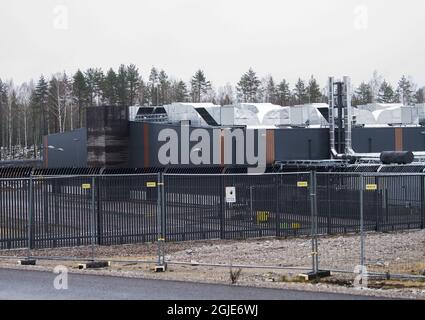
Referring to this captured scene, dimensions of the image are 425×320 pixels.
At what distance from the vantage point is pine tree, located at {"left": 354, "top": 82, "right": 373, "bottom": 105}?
4721 inches

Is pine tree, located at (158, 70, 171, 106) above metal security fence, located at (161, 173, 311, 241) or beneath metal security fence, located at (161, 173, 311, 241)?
above

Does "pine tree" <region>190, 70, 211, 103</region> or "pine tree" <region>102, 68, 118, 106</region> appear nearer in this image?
"pine tree" <region>102, 68, 118, 106</region>

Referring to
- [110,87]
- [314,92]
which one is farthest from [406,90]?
[110,87]

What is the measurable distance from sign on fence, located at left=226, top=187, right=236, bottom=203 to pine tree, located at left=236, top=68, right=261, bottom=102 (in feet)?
325

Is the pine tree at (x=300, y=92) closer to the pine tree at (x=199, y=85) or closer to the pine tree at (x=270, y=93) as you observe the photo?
the pine tree at (x=270, y=93)

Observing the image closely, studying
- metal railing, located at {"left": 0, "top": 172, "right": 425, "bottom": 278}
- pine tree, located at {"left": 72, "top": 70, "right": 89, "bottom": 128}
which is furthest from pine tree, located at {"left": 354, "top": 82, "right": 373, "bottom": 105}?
metal railing, located at {"left": 0, "top": 172, "right": 425, "bottom": 278}

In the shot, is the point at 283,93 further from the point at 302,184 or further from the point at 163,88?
the point at 302,184

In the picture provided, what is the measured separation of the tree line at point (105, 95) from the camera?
362 ft

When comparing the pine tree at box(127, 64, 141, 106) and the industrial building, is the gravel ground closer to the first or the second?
the industrial building

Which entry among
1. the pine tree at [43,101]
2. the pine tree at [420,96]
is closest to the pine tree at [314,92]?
the pine tree at [420,96]

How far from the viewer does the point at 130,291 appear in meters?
11.5
